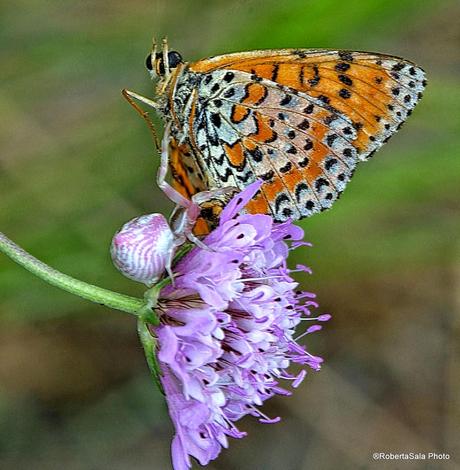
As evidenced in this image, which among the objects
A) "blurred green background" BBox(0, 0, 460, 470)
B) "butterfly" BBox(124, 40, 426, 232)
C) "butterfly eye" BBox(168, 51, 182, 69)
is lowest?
"blurred green background" BBox(0, 0, 460, 470)

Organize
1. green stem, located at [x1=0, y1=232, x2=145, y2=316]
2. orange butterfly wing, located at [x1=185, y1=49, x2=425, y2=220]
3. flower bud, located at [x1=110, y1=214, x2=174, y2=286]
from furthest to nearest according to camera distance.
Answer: orange butterfly wing, located at [x1=185, y1=49, x2=425, y2=220], flower bud, located at [x1=110, y1=214, x2=174, y2=286], green stem, located at [x1=0, y1=232, x2=145, y2=316]

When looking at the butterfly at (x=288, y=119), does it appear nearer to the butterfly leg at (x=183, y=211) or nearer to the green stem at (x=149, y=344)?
the butterfly leg at (x=183, y=211)

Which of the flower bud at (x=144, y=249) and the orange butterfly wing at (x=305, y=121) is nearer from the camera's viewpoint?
the flower bud at (x=144, y=249)

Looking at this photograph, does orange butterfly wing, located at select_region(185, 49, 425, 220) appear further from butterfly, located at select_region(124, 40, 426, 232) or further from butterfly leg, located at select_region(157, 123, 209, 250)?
butterfly leg, located at select_region(157, 123, 209, 250)

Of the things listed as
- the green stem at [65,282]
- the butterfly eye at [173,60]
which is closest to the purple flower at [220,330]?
the green stem at [65,282]

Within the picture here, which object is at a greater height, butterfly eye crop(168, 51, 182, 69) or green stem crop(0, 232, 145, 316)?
butterfly eye crop(168, 51, 182, 69)

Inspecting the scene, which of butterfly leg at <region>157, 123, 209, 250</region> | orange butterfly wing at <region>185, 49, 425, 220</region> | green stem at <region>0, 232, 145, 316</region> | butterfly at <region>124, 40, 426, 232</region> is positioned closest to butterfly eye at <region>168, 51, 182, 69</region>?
butterfly at <region>124, 40, 426, 232</region>
